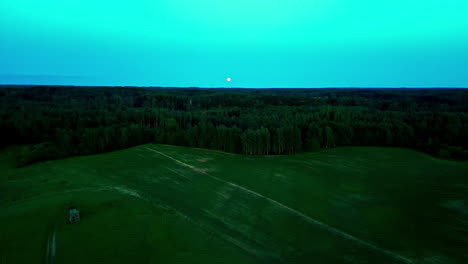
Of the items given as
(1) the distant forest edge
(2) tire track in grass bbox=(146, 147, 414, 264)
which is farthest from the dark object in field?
(1) the distant forest edge

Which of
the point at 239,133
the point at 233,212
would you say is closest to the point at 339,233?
the point at 233,212

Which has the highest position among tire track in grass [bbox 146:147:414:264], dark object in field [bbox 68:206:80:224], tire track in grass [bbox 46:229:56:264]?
dark object in field [bbox 68:206:80:224]

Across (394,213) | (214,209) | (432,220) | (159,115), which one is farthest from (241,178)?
(159,115)

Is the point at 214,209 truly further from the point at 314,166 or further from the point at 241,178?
the point at 314,166

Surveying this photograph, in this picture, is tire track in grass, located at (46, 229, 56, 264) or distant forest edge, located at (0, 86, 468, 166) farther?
distant forest edge, located at (0, 86, 468, 166)

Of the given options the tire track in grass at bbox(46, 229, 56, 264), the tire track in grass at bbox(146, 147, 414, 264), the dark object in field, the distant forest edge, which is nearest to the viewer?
the tire track in grass at bbox(46, 229, 56, 264)

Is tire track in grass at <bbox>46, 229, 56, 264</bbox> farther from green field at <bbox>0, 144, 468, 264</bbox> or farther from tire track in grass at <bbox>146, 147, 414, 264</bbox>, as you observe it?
tire track in grass at <bbox>146, 147, 414, 264</bbox>

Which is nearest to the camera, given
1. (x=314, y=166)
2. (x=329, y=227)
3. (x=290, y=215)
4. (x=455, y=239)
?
(x=455, y=239)

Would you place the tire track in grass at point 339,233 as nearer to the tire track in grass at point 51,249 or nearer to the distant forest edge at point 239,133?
the tire track in grass at point 51,249
